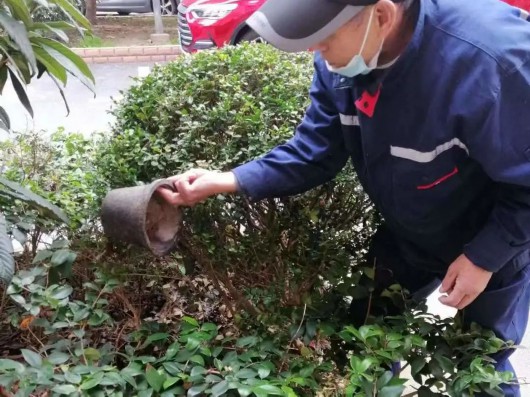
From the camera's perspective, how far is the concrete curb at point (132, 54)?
26.7ft

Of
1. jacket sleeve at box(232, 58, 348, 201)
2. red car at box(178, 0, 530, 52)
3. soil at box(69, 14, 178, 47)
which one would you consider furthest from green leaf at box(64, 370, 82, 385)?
soil at box(69, 14, 178, 47)

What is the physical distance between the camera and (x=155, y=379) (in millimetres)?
1462

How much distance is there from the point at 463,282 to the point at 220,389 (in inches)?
25.5

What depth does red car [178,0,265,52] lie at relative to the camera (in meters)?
5.72

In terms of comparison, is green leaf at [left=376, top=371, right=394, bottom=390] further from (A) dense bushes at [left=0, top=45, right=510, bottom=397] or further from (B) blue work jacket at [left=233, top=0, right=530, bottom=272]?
(B) blue work jacket at [left=233, top=0, right=530, bottom=272]

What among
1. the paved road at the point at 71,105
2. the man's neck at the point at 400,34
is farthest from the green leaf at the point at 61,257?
the paved road at the point at 71,105

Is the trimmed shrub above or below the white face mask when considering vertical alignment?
below

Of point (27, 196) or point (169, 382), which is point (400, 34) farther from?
point (27, 196)

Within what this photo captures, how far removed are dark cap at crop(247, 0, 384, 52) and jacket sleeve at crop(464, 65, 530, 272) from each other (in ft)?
1.14

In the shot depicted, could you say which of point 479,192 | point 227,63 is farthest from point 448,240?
point 227,63

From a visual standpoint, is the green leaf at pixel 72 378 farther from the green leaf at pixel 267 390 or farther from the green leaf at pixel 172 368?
the green leaf at pixel 267 390

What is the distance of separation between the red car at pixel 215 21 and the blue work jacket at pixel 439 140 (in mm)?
4080

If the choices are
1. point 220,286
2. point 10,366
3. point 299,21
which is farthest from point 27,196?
point 299,21

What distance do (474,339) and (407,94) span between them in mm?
675
